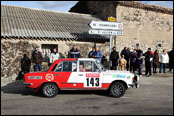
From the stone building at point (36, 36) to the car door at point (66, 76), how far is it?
15.0 feet

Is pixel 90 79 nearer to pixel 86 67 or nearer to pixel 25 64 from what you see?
pixel 86 67

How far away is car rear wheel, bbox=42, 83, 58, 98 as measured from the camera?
19.2 feet

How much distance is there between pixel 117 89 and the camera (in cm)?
589

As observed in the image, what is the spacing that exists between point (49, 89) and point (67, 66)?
1.08m

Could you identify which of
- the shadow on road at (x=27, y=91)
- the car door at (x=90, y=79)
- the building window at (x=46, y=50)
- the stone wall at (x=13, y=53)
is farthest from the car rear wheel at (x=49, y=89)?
the building window at (x=46, y=50)

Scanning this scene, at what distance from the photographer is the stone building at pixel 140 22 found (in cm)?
1323

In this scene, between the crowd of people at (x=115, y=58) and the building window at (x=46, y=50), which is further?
the building window at (x=46, y=50)

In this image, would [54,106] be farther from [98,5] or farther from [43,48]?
[98,5]

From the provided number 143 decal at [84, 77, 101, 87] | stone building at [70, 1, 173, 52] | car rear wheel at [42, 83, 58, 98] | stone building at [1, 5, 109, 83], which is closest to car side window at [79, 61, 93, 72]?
number 143 decal at [84, 77, 101, 87]

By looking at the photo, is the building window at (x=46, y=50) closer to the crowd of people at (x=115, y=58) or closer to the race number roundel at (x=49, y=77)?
the crowd of people at (x=115, y=58)

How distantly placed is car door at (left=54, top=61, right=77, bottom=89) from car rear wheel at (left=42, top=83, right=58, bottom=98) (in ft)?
0.73

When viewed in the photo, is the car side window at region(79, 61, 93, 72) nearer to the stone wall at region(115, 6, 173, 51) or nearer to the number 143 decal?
the number 143 decal

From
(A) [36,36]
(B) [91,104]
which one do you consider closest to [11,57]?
(A) [36,36]

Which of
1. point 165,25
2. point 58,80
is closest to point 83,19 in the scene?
point 165,25
